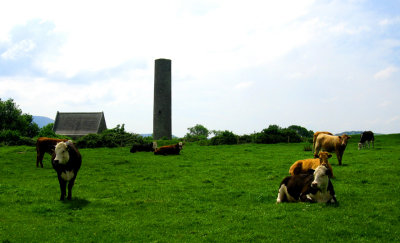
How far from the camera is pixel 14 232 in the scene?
802 centimetres

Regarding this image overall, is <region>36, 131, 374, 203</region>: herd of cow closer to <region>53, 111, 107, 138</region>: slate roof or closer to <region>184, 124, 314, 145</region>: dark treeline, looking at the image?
<region>184, 124, 314, 145</region>: dark treeline

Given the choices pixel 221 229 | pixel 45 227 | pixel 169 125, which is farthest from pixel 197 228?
pixel 169 125

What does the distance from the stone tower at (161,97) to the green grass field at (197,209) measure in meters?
43.2

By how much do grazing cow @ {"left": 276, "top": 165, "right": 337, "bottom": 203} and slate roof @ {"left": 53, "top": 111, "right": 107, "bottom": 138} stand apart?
202 feet

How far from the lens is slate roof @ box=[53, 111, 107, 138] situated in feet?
222

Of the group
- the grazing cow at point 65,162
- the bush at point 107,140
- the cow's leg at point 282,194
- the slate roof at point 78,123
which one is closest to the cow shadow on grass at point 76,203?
the grazing cow at point 65,162

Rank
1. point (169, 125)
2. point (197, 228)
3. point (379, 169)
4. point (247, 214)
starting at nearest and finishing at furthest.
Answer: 1. point (197, 228)
2. point (247, 214)
3. point (379, 169)
4. point (169, 125)

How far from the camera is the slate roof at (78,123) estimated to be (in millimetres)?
67738

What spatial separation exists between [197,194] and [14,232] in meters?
5.66

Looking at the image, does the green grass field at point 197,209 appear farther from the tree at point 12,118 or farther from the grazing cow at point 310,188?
the tree at point 12,118

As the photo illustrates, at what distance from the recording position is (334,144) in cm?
1884

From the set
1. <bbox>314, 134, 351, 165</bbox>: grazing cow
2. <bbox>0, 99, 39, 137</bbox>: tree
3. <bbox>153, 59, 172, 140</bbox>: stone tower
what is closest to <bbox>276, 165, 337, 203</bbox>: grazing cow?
Answer: <bbox>314, 134, 351, 165</bbox>: grazing cow

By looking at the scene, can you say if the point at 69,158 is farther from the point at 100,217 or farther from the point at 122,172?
the point at 122,172

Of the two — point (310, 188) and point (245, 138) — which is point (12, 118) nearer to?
point (245, 138)
